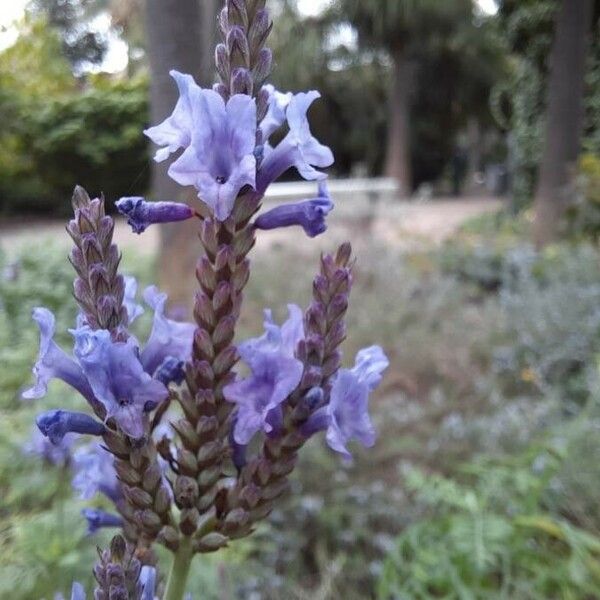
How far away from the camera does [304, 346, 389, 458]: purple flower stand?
73 cm

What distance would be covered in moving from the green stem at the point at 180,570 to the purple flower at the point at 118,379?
14 cm

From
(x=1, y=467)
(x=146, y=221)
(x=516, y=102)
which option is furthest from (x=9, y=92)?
(x=146, y=221)

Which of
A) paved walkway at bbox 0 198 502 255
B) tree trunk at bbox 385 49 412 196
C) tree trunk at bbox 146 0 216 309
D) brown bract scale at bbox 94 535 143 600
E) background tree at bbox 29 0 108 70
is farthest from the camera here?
tree trunk at bbox 385 49 412 196

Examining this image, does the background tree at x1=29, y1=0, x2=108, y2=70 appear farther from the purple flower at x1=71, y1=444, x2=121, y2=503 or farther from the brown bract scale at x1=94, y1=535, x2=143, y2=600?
the brown bract scale at x1=94, y1=535, x2=143, y2=600

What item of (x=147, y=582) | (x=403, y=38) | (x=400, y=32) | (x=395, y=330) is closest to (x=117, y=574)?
Result: (x=147, y=582)

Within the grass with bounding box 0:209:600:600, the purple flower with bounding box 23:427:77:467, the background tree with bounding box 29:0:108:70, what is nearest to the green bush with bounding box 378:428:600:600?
the grass with bounding box 0:209:600:600

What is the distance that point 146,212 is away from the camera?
0.71 meters

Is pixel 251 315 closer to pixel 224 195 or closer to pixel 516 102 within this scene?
pixel 224 195

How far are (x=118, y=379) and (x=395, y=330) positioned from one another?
4.08m

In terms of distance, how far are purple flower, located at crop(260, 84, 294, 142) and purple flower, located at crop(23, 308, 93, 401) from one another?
0.88 ft

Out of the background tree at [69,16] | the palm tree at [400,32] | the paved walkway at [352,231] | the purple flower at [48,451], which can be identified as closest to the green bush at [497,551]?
the purple flower at [48,451]

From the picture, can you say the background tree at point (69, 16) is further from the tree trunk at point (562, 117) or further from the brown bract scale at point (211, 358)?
the brown bract scale at point (211, 358)

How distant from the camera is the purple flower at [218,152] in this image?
647mm

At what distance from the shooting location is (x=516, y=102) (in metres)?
11.4
